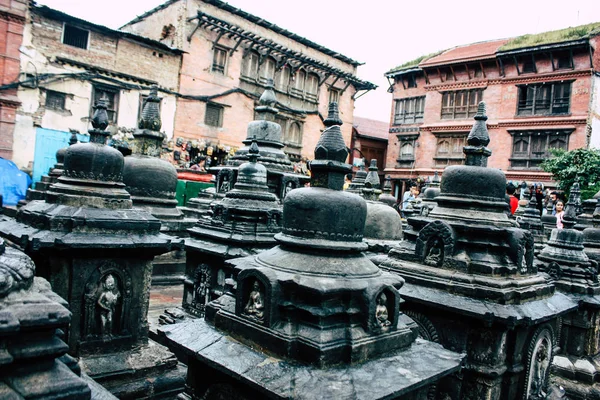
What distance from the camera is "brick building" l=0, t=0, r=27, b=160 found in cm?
1988

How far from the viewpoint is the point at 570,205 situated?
776 centimetres

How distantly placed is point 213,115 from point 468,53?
1793 cm

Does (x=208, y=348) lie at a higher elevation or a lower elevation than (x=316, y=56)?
lower

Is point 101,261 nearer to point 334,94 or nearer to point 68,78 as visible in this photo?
point 68,78

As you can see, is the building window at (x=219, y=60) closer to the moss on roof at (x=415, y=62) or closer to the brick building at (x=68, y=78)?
the brick building at (x=68, y=78)

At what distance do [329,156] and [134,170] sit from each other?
816 centimetres

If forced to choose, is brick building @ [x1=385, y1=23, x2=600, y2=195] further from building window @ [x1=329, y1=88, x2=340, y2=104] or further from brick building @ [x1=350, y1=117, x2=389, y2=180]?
building window @ [x1=329, y1=88, x2=340, y2=104]

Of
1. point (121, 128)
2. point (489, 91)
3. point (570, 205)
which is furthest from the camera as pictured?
point (489, 91)

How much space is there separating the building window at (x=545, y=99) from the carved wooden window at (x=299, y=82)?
45.6 feet

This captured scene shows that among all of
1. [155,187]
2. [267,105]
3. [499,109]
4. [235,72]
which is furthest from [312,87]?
[155,187]

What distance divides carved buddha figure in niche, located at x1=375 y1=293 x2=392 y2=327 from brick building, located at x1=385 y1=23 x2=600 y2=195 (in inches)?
1044

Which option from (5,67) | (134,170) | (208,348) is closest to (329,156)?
(208,348)

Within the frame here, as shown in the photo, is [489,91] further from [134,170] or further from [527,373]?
[527,373]

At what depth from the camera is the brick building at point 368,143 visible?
3878cm
